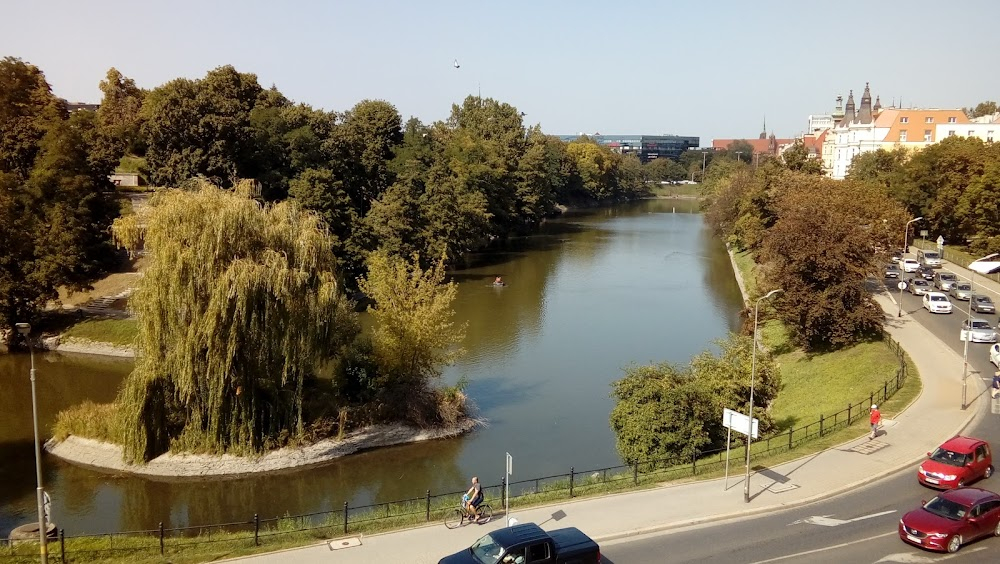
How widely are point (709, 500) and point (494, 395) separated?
1662 centimetres

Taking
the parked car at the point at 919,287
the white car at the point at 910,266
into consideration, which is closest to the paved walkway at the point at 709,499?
the parked car at the point at 919,287

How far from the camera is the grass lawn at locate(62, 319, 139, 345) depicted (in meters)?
42.5

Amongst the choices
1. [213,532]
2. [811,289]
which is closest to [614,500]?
[213,532]

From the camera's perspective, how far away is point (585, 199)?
476 feet

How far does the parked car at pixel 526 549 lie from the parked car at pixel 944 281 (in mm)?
42058

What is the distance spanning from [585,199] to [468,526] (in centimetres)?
Result: 13076

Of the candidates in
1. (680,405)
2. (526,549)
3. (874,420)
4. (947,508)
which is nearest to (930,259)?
(874,420)

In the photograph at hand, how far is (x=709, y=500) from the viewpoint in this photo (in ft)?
61.3

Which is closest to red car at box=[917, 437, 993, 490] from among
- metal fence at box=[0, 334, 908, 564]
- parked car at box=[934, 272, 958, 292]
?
metal fence at box=[0, 334, 908, 564]

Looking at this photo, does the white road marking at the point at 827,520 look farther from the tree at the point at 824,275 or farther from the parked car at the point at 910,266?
the parked car at the point at 910,266

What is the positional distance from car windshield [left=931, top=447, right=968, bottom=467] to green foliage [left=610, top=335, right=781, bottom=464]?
6.26 m

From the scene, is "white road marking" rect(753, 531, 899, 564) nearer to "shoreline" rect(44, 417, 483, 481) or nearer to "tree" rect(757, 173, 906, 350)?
"shoreline" rect(44, 417, 483, 481)

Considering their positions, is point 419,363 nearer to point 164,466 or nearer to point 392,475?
point 392,475

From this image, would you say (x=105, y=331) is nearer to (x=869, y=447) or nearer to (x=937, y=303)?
(x=869, y=447)
